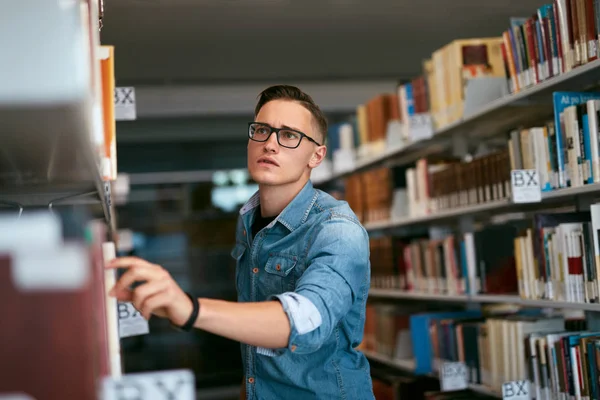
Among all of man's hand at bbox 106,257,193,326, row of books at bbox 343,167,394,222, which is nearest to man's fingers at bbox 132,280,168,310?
man's hand at bbox 106,257,193,326

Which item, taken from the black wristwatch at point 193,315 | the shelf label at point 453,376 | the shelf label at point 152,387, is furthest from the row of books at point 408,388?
the shelf label at point 152,387

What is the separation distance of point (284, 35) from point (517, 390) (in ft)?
11.7

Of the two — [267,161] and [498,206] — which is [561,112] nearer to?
[498,206]

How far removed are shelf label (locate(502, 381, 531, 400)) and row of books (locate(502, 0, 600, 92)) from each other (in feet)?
3.97

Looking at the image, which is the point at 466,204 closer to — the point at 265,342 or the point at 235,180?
the point at 265,342

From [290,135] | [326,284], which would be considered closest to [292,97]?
[290,135]

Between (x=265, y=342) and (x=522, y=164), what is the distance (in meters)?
2.11

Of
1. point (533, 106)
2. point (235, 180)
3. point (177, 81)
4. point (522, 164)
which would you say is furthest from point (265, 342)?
point (235, 180)

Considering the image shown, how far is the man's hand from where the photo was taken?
111 centimetres

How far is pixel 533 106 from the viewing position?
3322 millimetres

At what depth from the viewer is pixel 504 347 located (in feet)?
10.7

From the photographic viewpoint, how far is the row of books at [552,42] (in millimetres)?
2668

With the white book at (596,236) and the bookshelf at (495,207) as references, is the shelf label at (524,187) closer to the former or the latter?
the bookshelf at (495,207)

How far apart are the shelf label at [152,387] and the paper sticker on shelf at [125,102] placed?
1915 mm
